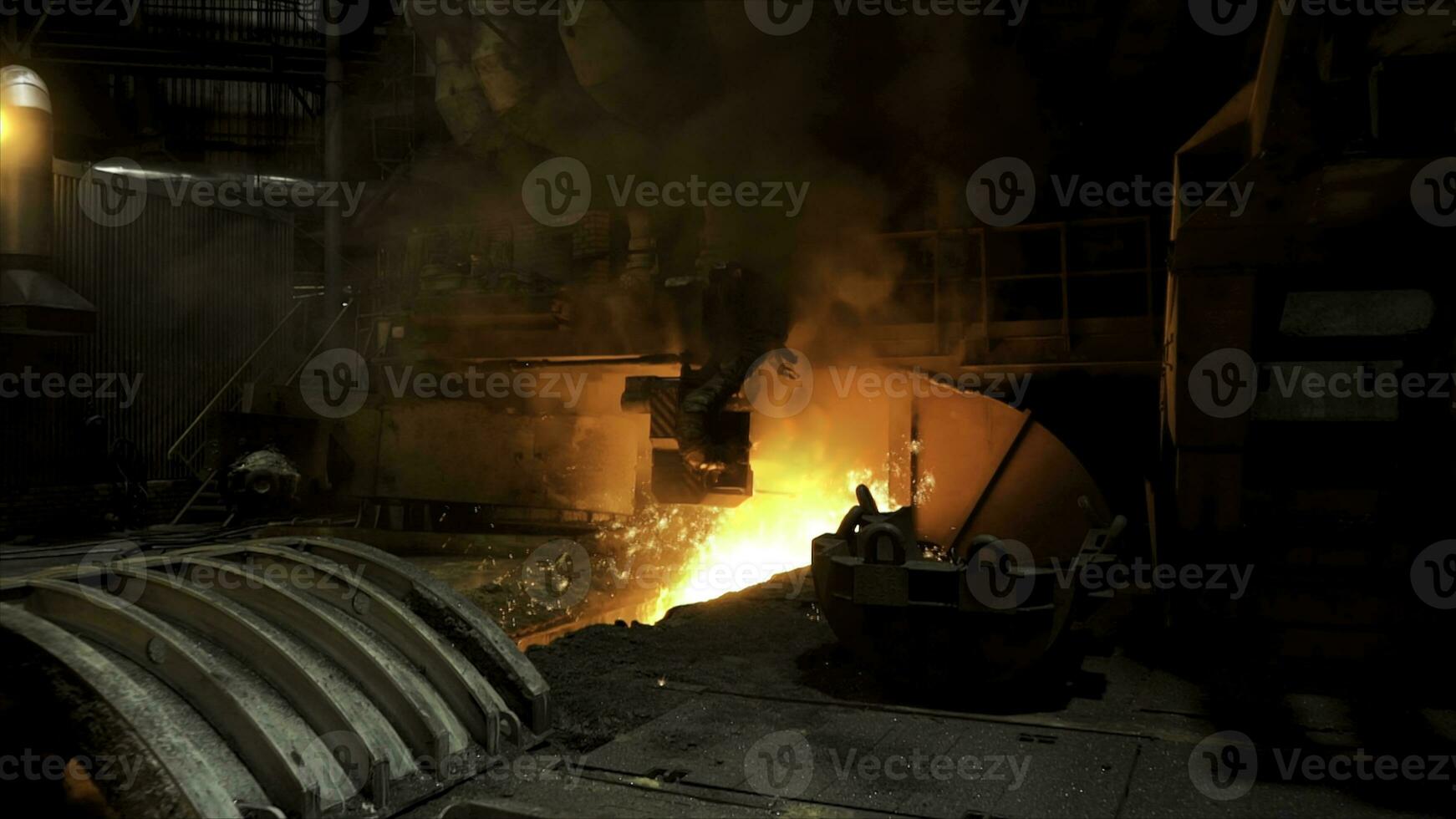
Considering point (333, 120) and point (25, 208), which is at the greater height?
point (333, 120)

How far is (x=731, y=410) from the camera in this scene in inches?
338

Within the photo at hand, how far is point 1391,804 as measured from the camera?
10.4ft

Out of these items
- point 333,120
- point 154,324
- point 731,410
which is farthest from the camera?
point 333,120

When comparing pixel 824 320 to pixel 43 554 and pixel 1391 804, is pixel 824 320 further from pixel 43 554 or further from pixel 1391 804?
pixel 43 554

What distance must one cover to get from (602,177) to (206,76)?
9673 mm

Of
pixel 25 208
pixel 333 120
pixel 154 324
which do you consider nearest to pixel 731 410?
pixel 25 208

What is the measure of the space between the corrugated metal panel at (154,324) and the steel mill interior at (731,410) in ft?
0.24

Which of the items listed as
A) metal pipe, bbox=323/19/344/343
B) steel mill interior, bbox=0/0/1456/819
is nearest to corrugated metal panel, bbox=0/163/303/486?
steel mill interior, bbox=0/0/1456/819

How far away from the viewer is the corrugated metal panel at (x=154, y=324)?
12.7 m

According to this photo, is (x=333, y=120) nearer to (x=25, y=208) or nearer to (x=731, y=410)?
(x=25, y=208)

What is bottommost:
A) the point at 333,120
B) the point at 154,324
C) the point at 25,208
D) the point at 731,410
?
the point at 731,410

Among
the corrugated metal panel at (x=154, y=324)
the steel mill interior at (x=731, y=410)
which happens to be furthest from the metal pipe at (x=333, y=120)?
the corrugated metal panel at (x=154, y=324)

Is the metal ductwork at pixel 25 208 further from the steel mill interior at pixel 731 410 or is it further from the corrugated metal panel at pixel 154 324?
the corrugated metal panel at pixel 154 324

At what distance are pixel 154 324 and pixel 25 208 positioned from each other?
3.41 m
